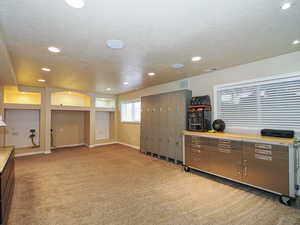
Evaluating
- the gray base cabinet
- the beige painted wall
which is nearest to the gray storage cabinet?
the beige painted wall

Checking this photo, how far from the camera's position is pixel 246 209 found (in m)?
2.22

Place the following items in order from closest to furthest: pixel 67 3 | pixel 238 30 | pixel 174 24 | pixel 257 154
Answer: pixel 67 3 → pixel 174 24 → pixel 238 30 → pixel 257 154

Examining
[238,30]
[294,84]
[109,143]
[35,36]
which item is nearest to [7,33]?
[35,36]

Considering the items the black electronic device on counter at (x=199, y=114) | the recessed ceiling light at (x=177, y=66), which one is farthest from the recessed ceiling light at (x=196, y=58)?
the black electronic device on counter at (x=199, y=114)

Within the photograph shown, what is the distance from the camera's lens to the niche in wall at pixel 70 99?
6.56 meters

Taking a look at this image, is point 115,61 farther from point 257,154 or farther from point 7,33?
point 257,154

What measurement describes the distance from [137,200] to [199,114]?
252 centimetres

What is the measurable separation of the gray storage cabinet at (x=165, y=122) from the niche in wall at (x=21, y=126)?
4526 millimetres

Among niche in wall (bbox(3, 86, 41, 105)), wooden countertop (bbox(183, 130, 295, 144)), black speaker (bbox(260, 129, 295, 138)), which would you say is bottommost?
wooden countertop (bbox(183, 130, 295, 144))

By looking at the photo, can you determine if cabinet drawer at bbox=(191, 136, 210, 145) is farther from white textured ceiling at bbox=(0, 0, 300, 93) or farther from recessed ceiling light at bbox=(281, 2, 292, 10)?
recessed ceiling light at bbox=(281, 2, 292, 10)

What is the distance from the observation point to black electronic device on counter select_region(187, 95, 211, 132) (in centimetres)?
375

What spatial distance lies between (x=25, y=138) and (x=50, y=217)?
5.24 m

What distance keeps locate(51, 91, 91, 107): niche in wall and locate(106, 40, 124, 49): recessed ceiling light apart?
502 cm

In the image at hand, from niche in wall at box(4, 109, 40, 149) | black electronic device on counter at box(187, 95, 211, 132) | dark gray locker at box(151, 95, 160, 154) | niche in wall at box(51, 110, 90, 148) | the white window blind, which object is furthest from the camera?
niche in wall at box(51, 110, 90, 148)
